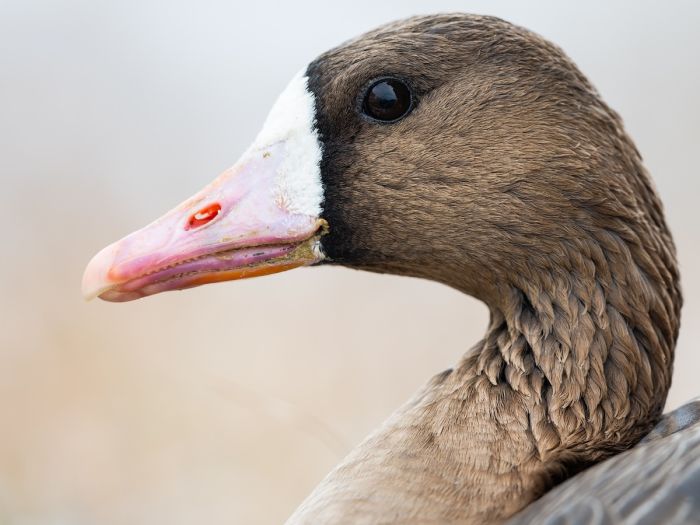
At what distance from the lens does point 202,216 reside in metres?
2.44

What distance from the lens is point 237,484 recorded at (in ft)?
15.5

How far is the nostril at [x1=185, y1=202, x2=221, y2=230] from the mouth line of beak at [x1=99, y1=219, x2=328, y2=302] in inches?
3.4

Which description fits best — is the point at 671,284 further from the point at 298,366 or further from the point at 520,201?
the point at 298,366

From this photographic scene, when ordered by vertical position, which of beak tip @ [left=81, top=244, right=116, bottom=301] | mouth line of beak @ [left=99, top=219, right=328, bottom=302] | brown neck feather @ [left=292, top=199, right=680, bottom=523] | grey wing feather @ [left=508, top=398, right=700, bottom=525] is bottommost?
grey wing feather @ [left=508, top=398, right=700, bottom=525]

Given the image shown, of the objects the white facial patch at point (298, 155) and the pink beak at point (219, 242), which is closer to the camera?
the pink beak at point (219, 242)

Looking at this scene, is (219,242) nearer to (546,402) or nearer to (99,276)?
(99,276)

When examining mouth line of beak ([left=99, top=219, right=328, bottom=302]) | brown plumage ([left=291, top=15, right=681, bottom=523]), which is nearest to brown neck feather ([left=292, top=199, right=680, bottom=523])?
brown plumage ([left=291, top=15, right=681, bottom=523])

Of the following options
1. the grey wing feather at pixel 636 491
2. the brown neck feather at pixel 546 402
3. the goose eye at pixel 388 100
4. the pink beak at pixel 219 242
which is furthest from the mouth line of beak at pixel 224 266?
the grey wing feather at pixel 636 491

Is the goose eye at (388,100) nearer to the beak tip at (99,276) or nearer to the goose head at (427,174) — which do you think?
the goose head at (427,174)

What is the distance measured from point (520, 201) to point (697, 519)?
2.89ft

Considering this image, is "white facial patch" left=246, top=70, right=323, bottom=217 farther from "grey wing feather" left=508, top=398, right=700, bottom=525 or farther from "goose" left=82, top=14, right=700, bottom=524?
"grey wing feather" left=508, top=398, right=700, bottom=525

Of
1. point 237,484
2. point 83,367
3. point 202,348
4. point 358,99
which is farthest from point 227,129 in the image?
point 358,99

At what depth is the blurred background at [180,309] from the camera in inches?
187

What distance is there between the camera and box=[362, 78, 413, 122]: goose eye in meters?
2.44
